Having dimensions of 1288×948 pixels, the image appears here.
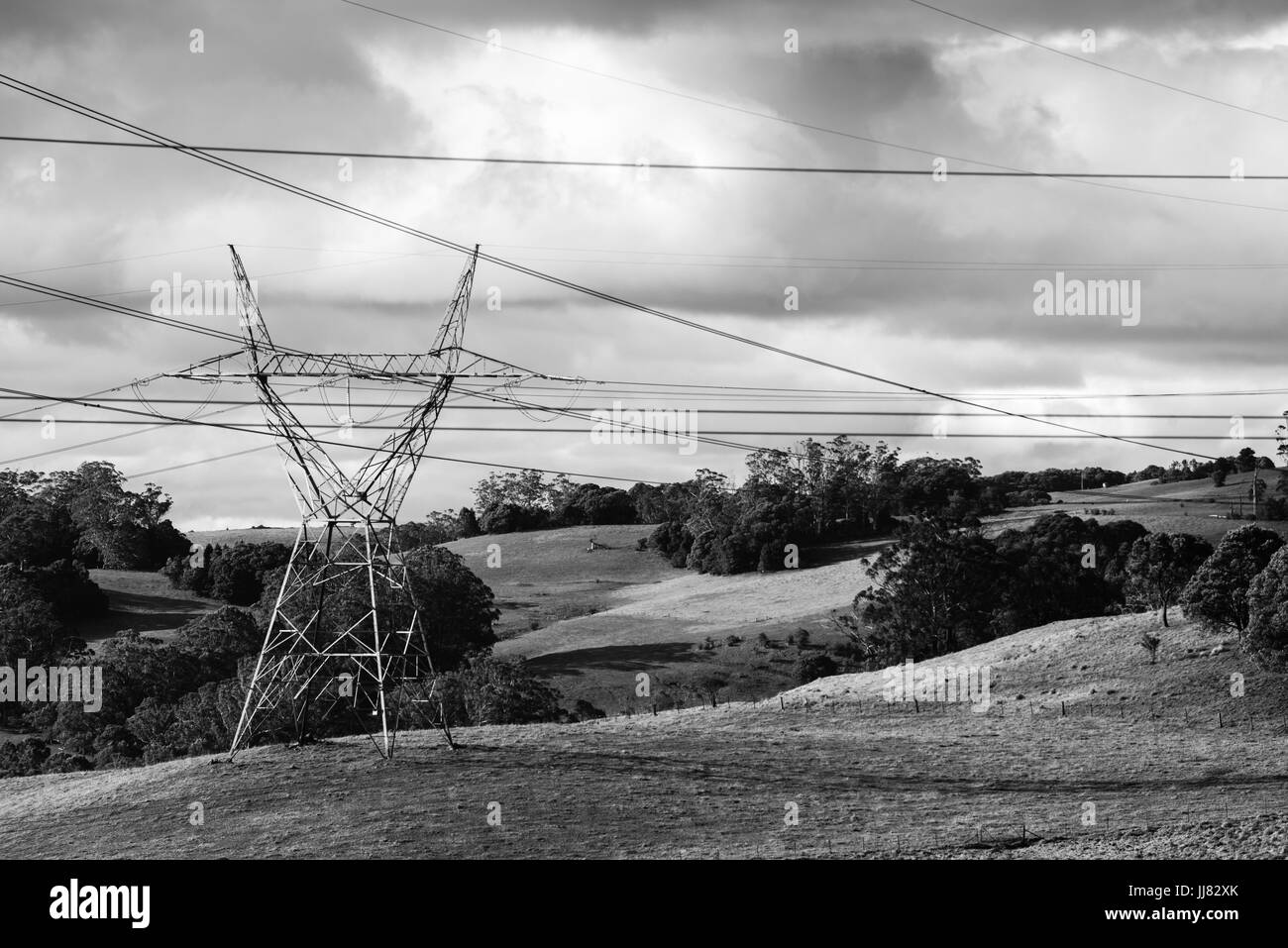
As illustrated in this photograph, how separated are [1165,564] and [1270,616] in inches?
503

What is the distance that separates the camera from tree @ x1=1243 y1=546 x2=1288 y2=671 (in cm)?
6053

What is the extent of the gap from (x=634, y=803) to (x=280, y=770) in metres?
11.4

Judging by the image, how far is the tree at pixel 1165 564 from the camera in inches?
2896

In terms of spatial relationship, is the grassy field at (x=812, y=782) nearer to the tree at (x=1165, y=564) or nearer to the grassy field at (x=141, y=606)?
the tree at (x=1165, y=564)

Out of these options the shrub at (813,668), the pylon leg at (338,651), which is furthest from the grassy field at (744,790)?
the shrub at (813,668)

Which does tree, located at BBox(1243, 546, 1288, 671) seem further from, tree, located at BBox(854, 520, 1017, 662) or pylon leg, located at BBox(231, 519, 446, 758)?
pylon leg, located at BBox(231, 519, 446, 758)

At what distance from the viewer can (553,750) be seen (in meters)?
48.2

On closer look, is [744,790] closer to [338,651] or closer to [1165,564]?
[1165,564]

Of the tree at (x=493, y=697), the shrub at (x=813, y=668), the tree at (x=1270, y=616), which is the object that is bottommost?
the shrub at (x=813, y=668)

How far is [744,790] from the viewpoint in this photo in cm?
4378

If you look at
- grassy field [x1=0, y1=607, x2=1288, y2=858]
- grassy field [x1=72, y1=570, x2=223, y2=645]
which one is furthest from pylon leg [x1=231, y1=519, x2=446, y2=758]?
grassy field [x1=72, y1=570, x2=223, y2=645]

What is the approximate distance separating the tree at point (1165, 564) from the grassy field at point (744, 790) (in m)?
10.9
